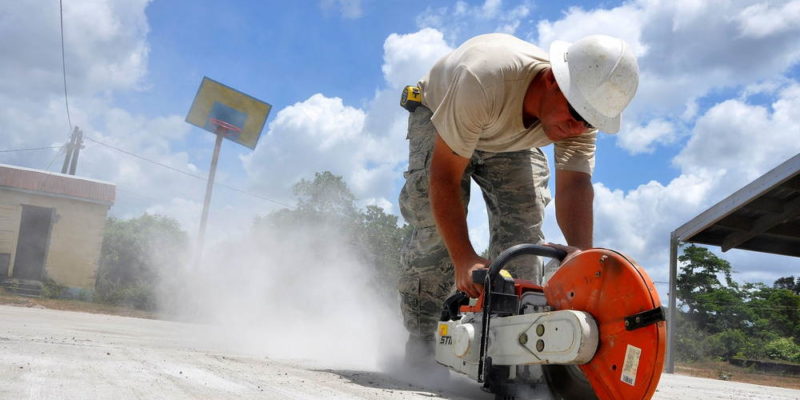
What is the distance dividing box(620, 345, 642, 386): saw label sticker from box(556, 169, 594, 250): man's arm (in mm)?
1150

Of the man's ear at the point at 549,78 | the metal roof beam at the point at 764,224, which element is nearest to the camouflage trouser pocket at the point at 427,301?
the man's ear at the point at 549,78

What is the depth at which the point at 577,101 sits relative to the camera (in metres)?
2.48

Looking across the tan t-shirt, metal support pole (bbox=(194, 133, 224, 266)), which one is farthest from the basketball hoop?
the tan t-shirt

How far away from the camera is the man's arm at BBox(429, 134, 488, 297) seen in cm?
258

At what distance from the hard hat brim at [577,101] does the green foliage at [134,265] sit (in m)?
17.7

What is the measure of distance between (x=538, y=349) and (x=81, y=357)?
74.5 inches

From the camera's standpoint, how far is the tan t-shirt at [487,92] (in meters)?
2.62

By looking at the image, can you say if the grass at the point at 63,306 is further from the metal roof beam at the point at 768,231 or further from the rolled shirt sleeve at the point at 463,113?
the metal roof beam at the point at 768,231

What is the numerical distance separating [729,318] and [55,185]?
20333 millimetres

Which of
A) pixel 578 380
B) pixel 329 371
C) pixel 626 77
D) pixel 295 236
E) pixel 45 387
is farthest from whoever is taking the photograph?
pixel 295 236

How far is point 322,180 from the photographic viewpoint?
22.8 metres

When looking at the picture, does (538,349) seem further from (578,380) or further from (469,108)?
(469,108)

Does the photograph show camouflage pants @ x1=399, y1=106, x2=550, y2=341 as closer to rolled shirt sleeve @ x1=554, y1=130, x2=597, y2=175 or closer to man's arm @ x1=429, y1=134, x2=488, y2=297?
rolled shirt sleeve @ x1=554, y1=130, x2=597, y2=175

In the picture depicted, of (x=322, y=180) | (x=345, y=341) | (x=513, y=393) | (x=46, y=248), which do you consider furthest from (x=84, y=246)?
(x=513, y=393)
